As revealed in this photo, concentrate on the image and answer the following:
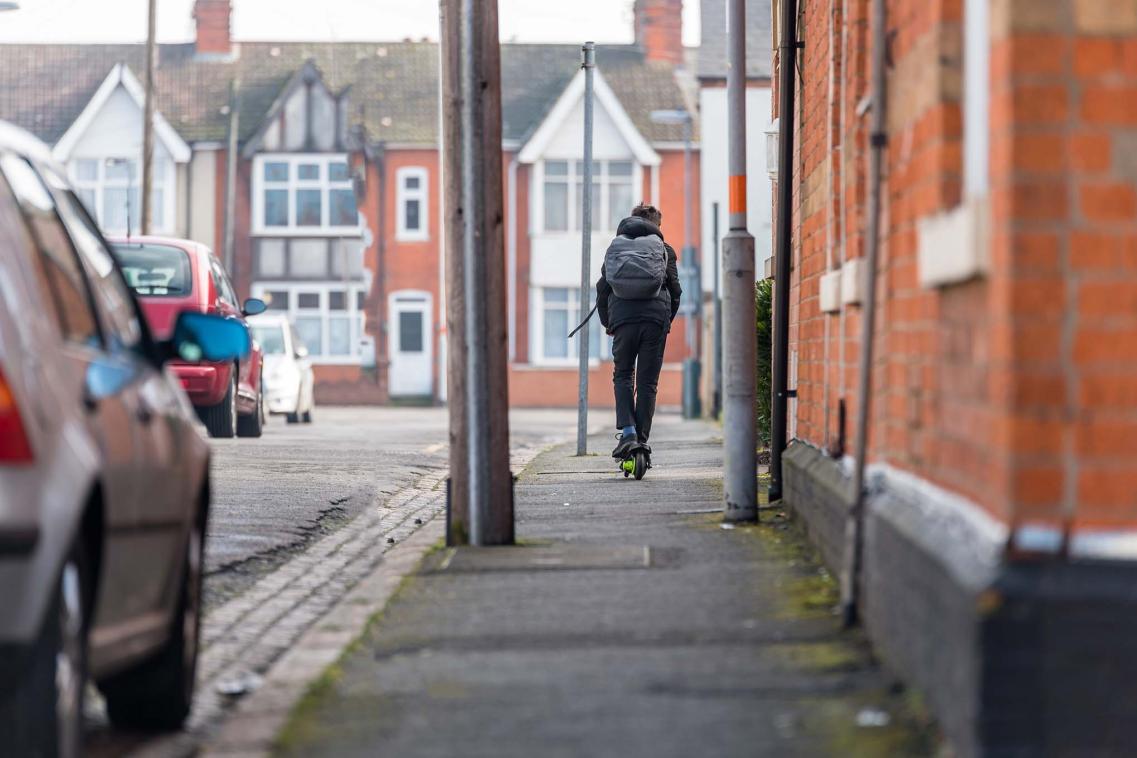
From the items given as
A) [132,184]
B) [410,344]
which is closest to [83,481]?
[410,344]

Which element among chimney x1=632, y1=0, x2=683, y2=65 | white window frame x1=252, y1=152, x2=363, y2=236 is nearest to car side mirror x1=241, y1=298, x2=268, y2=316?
white window frame x1=252, y1=152, x2=363, y2=236

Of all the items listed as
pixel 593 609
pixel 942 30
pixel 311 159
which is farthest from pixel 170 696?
pixel 311 159

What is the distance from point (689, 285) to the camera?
43.0 m

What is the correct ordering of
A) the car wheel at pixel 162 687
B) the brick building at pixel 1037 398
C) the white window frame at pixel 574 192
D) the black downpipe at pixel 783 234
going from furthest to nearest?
the white window frame at pixel 574 192, the black downpipe at pixel 783 234, the car wheel at pixel 162 687, the brick building at pixel 1037 398

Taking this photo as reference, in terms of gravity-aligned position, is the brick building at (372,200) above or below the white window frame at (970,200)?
above

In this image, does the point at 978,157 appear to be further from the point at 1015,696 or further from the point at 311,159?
the point at 311,159

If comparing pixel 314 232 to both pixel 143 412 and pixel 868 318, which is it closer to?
pixel 868 318

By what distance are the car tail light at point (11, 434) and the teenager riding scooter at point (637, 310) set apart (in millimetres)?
9246

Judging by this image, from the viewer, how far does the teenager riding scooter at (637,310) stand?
42.8ft

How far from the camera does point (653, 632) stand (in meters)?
6.45

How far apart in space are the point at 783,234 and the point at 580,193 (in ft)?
124

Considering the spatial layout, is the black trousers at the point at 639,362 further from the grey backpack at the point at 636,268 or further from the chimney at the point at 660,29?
the chimney at the point at 660,29

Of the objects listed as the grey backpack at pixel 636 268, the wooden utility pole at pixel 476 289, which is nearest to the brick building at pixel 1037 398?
the wooden utility pole at pixel 476 289

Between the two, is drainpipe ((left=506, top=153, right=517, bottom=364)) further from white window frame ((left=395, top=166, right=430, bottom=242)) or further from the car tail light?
the car tail light
